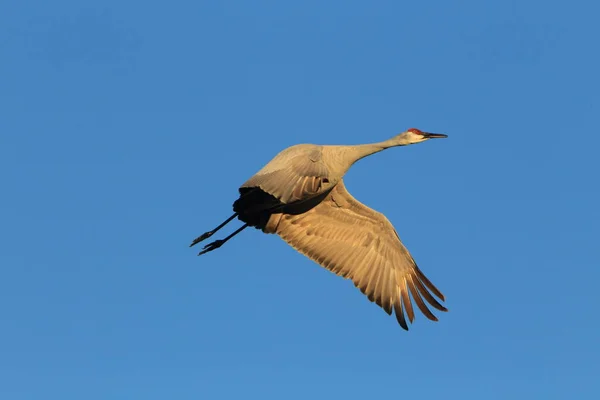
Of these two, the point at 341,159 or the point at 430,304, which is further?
the point at 430,304

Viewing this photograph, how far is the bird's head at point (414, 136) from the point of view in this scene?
20.1 m

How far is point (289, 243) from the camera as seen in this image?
67.5 ft

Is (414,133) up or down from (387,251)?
up

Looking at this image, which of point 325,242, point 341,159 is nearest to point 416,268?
point 325,242

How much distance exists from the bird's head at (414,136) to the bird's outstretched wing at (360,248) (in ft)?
5.04

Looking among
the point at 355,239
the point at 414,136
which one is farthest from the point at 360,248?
the point at 414,136

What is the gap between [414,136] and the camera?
66.5 feet

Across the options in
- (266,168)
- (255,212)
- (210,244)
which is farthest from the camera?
(210,244)

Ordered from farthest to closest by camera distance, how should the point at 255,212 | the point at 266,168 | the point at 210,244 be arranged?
the point at 210,244, the point at 255,212, the point at 266,168

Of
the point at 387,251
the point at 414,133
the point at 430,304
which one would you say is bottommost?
the point at 430,304

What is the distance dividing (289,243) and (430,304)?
3.10m

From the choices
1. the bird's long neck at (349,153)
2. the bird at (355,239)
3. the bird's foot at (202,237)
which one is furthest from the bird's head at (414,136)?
the bird's foot at (202,237)

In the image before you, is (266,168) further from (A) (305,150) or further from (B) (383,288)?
(B) (383,288)

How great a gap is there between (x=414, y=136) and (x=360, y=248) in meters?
2.53
